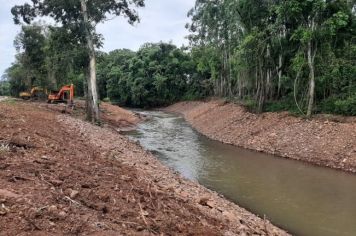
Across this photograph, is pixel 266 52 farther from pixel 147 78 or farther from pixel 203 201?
pixel 147 78

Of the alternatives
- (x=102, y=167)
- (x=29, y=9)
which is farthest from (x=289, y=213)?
(x=29, y=9)

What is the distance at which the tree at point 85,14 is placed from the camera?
28.0 meters

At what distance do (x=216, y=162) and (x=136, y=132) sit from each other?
13963 mm

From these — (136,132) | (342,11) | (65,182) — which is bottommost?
(136,132)

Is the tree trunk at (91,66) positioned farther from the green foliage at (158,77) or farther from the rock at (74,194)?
the green foliage at (158,77)

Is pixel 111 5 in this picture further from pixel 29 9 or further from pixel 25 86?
pixel 25 86

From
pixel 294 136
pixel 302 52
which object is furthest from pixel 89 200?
pixel 302 52

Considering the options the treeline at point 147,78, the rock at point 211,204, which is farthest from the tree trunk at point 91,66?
the treeline at point 147,78

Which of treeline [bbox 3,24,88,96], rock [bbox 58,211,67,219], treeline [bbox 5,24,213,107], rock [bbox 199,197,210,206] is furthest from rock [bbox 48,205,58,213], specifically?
treeline [bbox 5,24,213,107]

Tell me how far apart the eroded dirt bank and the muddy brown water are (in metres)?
1.72

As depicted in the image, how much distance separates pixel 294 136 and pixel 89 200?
18.6m

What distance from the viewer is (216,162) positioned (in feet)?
70.2

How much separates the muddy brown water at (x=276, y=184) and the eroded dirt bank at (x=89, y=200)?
172 centimetres

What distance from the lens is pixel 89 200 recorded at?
823cm
